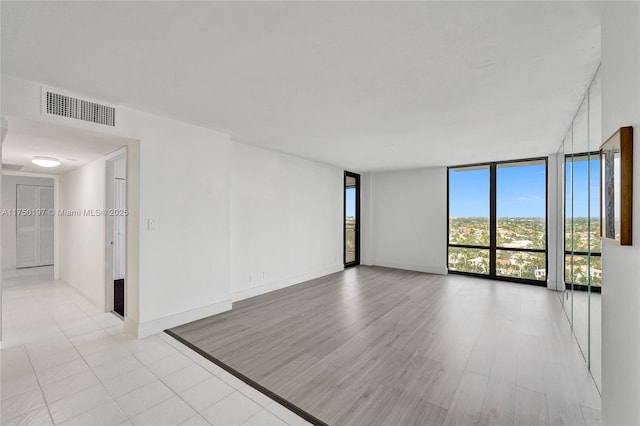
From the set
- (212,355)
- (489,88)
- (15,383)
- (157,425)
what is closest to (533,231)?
(489,88)

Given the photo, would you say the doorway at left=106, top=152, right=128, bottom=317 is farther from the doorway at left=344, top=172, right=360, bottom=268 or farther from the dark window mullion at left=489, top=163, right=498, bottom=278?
the dark window mullion at left=489, top=163, right=498, bottom=278

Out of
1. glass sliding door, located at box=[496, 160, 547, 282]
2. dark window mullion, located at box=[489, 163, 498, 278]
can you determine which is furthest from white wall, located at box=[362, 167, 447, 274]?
glass sliding door, located at box=[496, 160, 547, 282]

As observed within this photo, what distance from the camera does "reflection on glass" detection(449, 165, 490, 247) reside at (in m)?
6.29

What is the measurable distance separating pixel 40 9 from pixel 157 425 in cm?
269

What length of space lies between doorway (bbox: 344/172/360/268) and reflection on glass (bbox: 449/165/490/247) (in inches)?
94.2

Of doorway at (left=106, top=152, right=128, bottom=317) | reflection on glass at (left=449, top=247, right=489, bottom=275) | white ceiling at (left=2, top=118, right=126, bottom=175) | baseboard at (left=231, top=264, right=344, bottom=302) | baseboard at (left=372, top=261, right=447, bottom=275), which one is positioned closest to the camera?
white ceiling at (left=2, top=118, right=126, bottom=175)

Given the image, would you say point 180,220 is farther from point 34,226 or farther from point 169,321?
point 34,226

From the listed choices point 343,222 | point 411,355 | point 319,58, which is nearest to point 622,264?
point 411,355

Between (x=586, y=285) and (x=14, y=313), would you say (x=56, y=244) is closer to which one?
(x=14, y=313)

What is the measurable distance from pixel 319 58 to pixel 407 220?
5.75 m

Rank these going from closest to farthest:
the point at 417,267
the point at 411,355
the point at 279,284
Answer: the point at 411,355
the point at 279,284
the point at 417,267

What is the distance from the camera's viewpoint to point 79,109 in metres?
2.78

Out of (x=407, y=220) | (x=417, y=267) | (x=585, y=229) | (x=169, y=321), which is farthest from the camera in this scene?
(x=407, y=220)

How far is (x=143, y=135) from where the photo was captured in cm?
325
